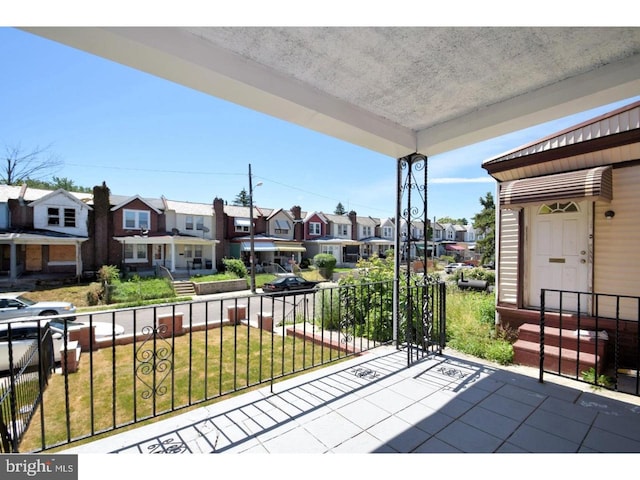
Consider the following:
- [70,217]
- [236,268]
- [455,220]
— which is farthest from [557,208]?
[455,220]

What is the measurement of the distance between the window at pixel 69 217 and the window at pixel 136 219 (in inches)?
95.3

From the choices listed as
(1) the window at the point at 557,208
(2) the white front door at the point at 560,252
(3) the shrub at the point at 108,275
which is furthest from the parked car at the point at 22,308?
(1) the window at the point at 557,208

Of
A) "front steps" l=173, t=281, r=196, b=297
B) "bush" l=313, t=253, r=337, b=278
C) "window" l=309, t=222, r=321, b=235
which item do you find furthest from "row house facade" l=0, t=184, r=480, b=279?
"front steps" l=173, t=281, r=196, b=297

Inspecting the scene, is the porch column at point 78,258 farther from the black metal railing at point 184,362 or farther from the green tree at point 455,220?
the green tree at point 455,220

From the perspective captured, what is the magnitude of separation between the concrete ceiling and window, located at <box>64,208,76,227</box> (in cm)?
1929

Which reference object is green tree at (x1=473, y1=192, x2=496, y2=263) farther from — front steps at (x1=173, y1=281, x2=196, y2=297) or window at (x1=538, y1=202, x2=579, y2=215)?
front steps at (x1=173, y1=281, x2=196, y2=297)

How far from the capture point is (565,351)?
11.6 ft

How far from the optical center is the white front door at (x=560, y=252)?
4.16m

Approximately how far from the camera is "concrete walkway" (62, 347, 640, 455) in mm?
1982

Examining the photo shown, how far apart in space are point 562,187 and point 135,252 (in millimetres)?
20749

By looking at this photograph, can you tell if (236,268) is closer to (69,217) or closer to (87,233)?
(87,233)

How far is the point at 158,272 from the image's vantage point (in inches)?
685

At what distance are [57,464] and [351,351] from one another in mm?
3207
